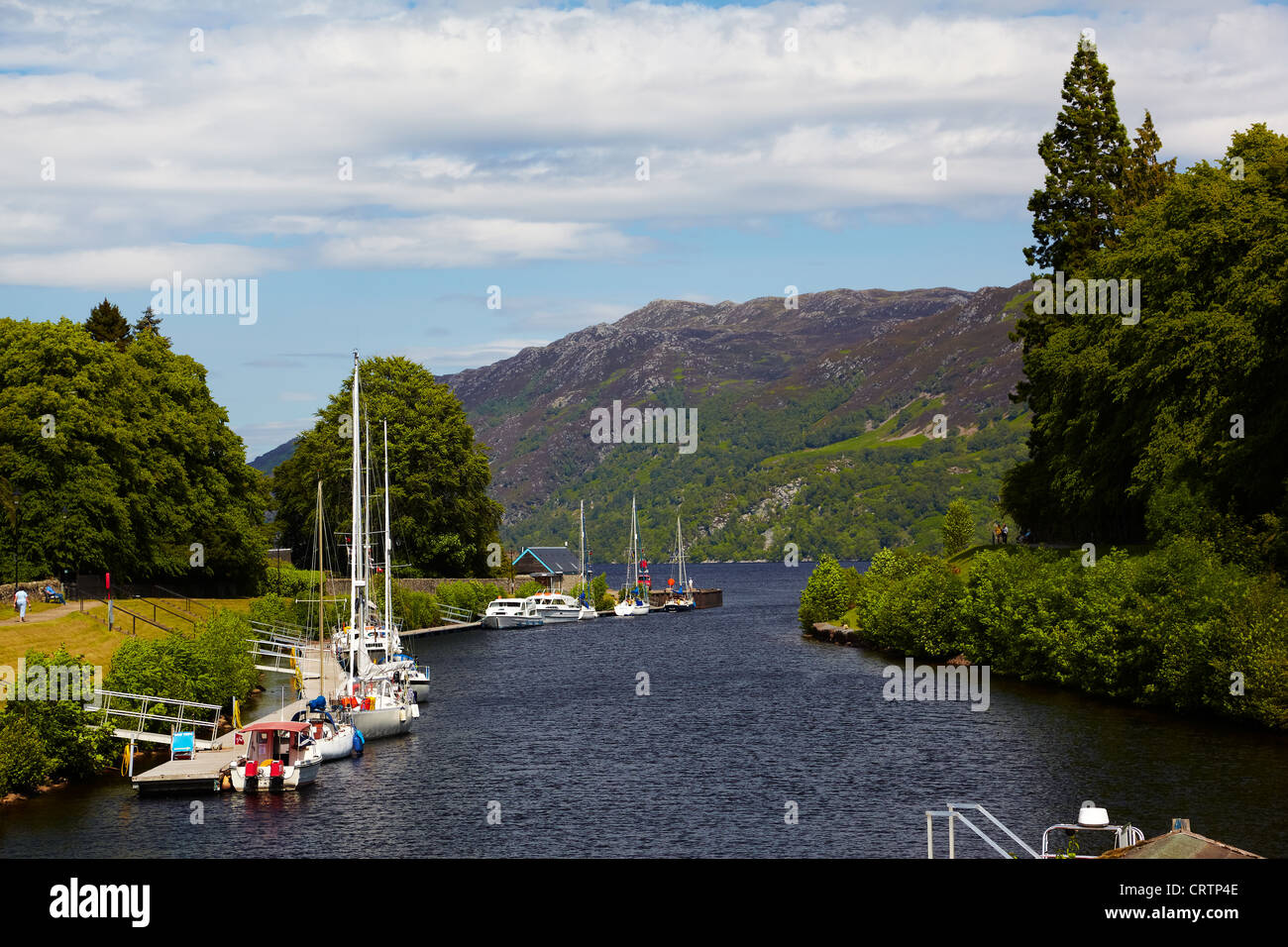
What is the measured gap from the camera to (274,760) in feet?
164

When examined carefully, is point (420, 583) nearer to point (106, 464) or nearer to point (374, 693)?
point (106, 464)

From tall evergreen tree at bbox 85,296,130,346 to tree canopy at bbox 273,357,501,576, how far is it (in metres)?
27.2

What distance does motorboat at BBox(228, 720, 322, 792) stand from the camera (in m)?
49.3

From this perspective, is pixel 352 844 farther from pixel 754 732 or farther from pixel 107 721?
pixel 754 732

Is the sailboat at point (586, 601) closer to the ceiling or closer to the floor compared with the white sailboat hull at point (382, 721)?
closer to the floor

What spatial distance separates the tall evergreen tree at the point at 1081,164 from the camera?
102 m

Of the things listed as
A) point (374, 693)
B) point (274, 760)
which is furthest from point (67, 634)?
point (274, 760)

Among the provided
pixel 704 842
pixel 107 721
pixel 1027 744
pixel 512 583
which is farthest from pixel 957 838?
pixel 512 583

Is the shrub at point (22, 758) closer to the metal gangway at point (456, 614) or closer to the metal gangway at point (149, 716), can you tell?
the metal gangway at point (149, 716)

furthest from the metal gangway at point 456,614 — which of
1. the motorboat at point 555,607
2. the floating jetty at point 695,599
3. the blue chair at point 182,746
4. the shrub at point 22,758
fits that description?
the shrub at point 22,758

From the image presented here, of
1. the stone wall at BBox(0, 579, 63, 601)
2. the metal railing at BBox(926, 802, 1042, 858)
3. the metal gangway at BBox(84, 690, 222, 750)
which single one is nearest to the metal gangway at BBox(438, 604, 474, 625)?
the stone wall at BBox(0, 579, 63, 601)

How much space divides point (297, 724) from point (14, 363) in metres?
48.7

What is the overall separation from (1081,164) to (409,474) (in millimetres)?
77877

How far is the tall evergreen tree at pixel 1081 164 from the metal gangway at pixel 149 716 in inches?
Answer: 2952
